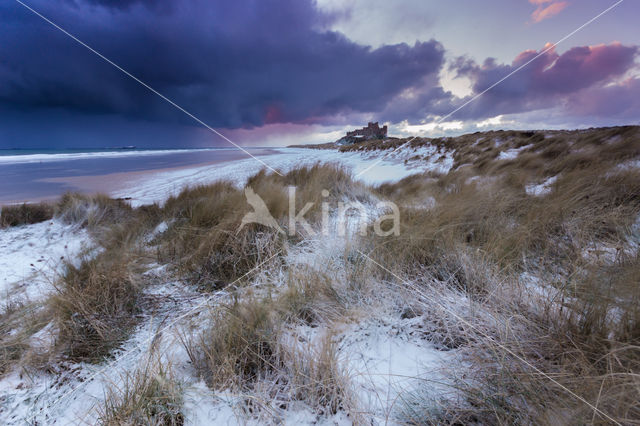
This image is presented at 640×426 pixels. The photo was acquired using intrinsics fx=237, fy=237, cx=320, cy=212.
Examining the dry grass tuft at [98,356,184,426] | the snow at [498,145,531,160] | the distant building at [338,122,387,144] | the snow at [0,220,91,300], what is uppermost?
the distant building at [338,122,387,144]

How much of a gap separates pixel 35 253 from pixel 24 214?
69.7 inches

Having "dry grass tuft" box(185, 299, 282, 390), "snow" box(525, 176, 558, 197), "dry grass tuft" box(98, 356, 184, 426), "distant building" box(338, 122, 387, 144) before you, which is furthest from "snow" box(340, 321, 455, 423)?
"distant building" box(338, 122, 387, 144)

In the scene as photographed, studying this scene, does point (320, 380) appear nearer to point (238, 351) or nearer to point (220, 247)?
point (238, 351)

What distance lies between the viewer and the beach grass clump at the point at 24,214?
3950 millimetres

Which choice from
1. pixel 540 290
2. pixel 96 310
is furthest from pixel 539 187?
pixel 96 310

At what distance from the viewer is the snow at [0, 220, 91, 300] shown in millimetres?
2289

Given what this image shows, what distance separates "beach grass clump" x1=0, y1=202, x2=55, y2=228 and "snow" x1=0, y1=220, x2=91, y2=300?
0.18 meters

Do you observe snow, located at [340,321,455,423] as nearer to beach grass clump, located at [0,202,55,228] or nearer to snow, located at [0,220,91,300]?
snow, located at [0,220,91,300]

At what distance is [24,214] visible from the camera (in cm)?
412

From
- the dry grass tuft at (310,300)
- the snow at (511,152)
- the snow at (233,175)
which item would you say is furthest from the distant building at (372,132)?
the dry grass tuft at (310,300)

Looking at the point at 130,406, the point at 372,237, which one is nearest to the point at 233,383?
the point at 130,406

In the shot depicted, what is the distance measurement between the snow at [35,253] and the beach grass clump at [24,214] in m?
0.18

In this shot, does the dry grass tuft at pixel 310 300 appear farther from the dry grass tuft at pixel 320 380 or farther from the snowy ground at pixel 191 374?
the dry grass tuft at pixel 320 380

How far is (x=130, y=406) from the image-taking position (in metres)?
0.94
